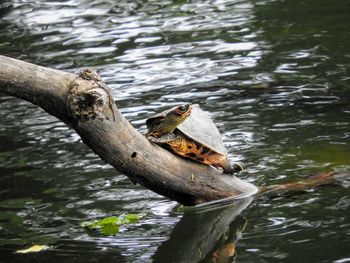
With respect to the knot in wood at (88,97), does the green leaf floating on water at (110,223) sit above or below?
below

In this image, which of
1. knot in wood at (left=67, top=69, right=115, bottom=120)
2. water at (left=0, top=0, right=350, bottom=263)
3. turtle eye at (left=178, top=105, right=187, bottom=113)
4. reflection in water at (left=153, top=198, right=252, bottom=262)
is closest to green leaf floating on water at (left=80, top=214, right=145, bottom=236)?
water at (left=0, top=0, right=350, bottom=263)

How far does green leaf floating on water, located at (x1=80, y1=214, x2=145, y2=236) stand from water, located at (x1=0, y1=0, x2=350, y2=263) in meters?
0.06

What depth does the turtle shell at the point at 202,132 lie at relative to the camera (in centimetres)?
516

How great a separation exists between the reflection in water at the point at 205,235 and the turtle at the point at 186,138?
25cm

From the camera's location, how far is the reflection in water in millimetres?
4633

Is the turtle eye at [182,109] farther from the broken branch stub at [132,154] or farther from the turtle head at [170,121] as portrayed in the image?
the broken branch stub at [132,154]

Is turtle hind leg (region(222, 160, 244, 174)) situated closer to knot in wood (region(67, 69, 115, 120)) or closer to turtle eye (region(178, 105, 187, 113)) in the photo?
turtle eye (region(178, 105, 187, 113))

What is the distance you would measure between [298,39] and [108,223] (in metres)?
4.68

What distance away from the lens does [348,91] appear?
24.6 ft

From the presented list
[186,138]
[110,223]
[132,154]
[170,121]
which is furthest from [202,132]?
[110,223]

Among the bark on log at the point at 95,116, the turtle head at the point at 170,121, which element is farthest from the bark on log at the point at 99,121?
the turtle head at the point at 170,121

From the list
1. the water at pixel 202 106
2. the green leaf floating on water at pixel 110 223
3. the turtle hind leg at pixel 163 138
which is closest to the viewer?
the water at pixel 202 106

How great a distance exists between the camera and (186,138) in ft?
16.9

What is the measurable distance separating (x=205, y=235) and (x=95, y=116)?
38.4 inches
